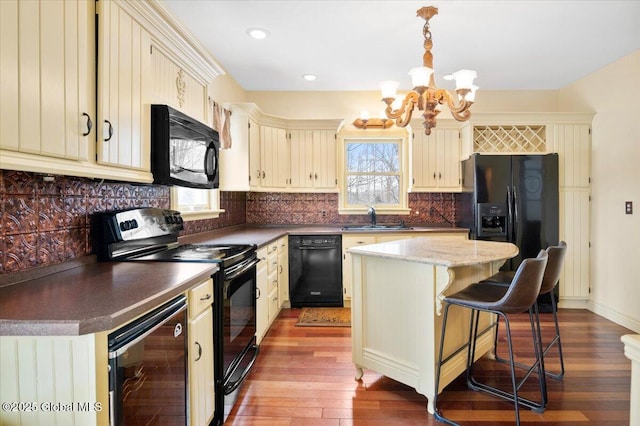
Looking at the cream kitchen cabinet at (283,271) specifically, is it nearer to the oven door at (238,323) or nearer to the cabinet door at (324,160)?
the cabinet door at (324,160)

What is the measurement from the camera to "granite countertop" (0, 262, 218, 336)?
2.92ft

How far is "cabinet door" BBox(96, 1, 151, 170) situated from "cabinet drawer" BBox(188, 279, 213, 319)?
0.68 m

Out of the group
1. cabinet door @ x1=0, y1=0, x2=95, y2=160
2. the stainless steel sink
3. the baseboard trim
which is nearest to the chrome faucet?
the stainless steel sink

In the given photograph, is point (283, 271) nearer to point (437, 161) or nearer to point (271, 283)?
point (271, 283)

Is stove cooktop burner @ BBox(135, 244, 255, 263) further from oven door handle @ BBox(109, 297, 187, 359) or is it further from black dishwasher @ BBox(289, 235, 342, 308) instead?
black dishwasher @ BBox(289, 235, 342, 308)

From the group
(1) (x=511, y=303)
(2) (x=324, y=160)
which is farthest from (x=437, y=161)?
(1) (x=511, y=303)

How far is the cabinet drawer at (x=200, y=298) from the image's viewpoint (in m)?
1.46

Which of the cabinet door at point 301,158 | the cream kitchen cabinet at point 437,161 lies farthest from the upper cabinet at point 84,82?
the cream kitchen cabinet at point 437,161

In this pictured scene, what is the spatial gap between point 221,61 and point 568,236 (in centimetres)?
429

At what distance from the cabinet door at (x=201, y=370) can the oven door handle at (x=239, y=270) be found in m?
0.22

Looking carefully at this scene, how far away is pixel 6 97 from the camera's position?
0.97 metres

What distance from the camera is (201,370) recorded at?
155 centimetres

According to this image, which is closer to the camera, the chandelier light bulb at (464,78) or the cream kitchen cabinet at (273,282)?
the chandelier light bulb at (464,78)

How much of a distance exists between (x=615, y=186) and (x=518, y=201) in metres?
0.93
